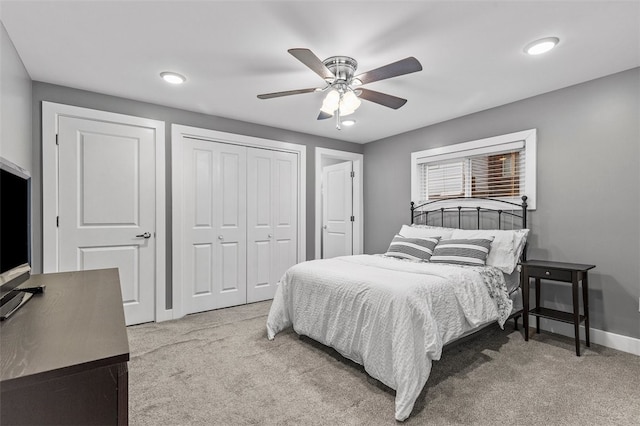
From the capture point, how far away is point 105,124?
322cm

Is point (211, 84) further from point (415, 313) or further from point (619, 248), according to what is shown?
point (619, 248)

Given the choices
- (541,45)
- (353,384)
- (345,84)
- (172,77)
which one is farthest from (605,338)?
(172,77)

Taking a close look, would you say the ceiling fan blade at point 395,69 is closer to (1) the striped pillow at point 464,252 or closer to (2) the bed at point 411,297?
(2) the bed at point 411,297

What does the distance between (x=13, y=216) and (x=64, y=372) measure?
1.11 m

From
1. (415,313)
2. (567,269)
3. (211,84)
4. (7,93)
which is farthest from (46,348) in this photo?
(567,269)

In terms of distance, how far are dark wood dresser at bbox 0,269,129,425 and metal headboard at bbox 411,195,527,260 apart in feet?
11.7

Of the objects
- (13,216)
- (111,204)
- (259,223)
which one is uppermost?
(111,204)

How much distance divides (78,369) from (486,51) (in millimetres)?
2885

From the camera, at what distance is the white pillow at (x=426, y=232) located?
143 inches

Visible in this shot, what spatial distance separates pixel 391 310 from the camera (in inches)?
82.1

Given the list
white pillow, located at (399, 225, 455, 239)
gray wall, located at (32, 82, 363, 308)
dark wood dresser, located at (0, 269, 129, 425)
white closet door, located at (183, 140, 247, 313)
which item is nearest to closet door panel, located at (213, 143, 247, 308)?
white closet door, located at (183, 140, 247, 313)

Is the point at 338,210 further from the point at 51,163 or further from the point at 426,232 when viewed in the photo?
the point at 51,163

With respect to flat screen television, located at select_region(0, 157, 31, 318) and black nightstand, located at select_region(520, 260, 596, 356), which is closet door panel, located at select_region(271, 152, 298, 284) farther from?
flat screen television, located at select_region(0, 157, 31, 318)

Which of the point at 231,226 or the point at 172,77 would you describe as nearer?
the point at 172,77
